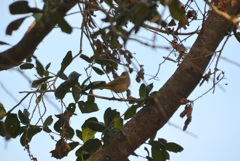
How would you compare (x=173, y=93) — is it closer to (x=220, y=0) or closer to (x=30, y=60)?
(x=220, y=0)

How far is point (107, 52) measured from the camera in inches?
70.2

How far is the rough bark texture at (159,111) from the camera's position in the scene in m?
1.62

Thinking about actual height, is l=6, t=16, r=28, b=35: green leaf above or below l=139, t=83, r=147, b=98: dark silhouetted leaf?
below

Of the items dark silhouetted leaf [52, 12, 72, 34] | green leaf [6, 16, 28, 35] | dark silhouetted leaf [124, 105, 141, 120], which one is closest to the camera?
dark silhouetted leaf [52, 12, 72, 34]

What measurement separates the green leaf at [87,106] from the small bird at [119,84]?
0.32 ft

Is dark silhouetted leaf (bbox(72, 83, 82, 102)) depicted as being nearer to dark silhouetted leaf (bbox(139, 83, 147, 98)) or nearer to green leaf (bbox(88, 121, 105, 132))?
green leaf (bbox(88, 121, 105, 132))

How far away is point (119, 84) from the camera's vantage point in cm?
171

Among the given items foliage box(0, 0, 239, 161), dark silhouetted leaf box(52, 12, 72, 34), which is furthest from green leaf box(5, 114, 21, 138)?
dark silhouetted leaf box(52, 12, 72, 34)

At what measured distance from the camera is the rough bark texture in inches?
63.6

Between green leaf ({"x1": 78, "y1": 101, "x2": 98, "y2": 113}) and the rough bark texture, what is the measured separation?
0.53ft

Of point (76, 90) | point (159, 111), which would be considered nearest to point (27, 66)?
point (76, 90)

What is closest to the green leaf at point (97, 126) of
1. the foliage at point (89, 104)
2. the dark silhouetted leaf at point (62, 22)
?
the foliage at point (89, 104)

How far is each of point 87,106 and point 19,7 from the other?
2.01 feet

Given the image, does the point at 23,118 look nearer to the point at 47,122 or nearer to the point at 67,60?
the point at 47,122
